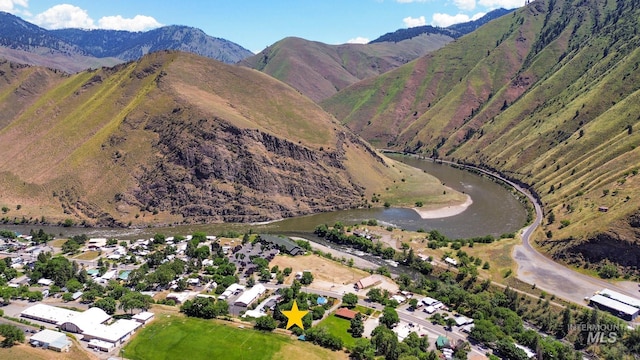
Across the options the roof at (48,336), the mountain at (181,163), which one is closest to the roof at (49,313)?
the roof at (48,336)

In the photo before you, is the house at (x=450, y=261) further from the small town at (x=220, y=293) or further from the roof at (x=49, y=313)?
the roof at (x=49, y=313)

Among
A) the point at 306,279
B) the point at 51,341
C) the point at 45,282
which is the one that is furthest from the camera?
the point at 306,279

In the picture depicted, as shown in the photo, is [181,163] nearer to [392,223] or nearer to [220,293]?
[392,223]

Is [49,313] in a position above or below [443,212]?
below

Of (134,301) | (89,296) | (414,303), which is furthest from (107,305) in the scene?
(414,303)

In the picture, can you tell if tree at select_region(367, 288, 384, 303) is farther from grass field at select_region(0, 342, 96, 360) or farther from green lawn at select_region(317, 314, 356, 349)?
grass field at select_region(0, 342, 96, 360)

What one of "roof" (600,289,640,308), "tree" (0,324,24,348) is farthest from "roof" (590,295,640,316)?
"tree" (0,324,24,348)
